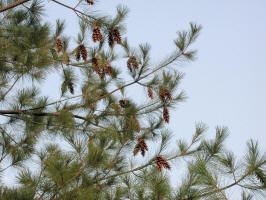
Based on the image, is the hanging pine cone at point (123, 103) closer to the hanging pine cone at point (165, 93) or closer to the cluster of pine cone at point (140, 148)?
the hanging pine cone at point (165, 93)

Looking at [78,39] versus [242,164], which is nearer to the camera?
[242,164]

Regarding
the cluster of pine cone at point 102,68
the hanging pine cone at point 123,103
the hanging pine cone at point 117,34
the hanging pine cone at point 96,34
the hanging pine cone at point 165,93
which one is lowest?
the hanging pine cone at point 165,93

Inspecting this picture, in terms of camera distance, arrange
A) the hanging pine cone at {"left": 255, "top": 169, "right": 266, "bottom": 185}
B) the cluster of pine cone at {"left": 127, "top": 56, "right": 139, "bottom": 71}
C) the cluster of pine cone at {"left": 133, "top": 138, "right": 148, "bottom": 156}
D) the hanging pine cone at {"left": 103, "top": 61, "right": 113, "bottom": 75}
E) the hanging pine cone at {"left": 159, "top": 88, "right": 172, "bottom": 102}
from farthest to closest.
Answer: the hanging pine cone at {"left": 103, "top": 61, "right": 113, "bottom": 75} → the hanging pine cone at {"left": 159, "top": 88, "right": 172, "bottom": 102} → the cluster of pine cone at {"left": 127, "top": 56, "right": 139, "bottom": 71} → the cluster of pine cone at {"left": 133, "top": 138, "right": 148, "bottom": 156} → the hanging pine cone at {"left": 255, "top": 169, "right": 266, "bottom": 185}

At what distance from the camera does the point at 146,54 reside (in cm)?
355

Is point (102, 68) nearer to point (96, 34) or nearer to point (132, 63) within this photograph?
point (132, 63)

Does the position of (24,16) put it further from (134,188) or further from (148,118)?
(134,188)

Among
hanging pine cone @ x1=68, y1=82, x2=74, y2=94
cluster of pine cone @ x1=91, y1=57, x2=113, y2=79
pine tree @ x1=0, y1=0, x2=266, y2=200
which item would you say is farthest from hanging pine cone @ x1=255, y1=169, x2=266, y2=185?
hanging pine cone @ x1=68, y1=82, x2=74, y2=94

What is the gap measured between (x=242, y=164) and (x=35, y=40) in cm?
236

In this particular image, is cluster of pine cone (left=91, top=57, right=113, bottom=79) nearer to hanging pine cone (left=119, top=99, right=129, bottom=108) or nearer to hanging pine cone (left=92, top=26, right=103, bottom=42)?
hanging pine cone (left=119, top=99, right=129, bottom=108)

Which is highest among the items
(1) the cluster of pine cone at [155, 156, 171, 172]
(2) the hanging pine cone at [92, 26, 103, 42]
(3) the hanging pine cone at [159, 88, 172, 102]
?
(2) the hanging pine cone at [92, 26, 103, 42]

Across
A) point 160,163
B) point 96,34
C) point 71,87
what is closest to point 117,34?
point 96,34

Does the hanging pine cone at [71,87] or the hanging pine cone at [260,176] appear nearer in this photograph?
the hanging pine cone at [260,176]

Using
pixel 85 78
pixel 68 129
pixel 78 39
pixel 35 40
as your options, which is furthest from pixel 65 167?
pixel 85 78

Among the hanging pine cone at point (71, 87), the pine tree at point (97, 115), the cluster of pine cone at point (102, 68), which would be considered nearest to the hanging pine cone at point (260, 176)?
the pine tree at point (97, 115)
